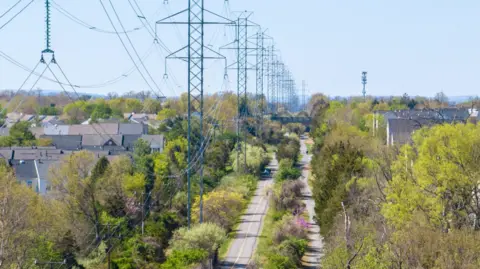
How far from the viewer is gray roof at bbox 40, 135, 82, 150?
82.6 m

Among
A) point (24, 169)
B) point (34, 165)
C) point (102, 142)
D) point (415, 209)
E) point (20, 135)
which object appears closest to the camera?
point (415, 209)

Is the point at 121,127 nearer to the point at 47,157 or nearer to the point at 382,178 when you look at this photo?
the point at 47,157

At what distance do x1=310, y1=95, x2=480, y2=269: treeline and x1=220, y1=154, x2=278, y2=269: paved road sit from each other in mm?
3871

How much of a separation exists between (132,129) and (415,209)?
6645 cm

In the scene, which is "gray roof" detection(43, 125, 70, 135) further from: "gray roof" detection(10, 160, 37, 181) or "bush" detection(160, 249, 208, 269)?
"bush" detection(160, 249, 208, 269)

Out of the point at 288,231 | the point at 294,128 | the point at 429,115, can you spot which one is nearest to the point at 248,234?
the point at 288,231

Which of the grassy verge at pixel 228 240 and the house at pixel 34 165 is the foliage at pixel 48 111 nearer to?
the house at pixel 34 165

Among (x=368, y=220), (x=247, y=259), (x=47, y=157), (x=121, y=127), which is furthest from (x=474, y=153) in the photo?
(x=121, y=127)

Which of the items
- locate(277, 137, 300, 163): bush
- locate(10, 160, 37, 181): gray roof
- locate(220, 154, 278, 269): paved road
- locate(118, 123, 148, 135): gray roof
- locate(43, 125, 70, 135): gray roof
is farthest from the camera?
locate(43, 125, 70, 135): gray roof

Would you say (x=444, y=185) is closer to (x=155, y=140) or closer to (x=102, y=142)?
(x=155, y=140)

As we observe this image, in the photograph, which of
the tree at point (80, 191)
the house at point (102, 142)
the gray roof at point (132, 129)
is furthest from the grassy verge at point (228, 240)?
the gray roof at point (132, 129)

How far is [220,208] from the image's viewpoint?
4384 centimetres

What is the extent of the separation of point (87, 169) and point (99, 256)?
1179 centimetres

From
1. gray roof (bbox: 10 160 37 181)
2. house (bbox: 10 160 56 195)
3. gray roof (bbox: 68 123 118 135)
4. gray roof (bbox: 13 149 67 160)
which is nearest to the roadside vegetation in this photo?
house (bbox: 10 160 56 195)
